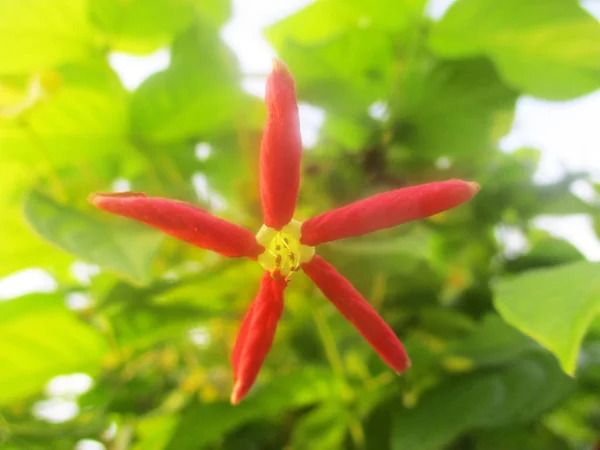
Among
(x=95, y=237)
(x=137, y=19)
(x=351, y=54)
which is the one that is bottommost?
(x=95, y=237)

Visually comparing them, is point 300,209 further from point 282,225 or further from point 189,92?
point 282,225

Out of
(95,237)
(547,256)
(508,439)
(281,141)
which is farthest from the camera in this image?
(547,256)

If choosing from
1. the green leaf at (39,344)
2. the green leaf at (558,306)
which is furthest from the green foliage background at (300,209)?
the green leaf at (558,306)

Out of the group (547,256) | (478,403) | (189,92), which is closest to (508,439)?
(478,403)

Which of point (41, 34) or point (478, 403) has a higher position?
point (41, 34)

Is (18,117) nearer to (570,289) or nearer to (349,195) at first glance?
(349,195)

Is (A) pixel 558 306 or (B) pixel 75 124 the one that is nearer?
(A) pixel 558 306

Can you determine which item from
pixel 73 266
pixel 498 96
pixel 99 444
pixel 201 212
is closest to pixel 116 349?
pixel 99 444
